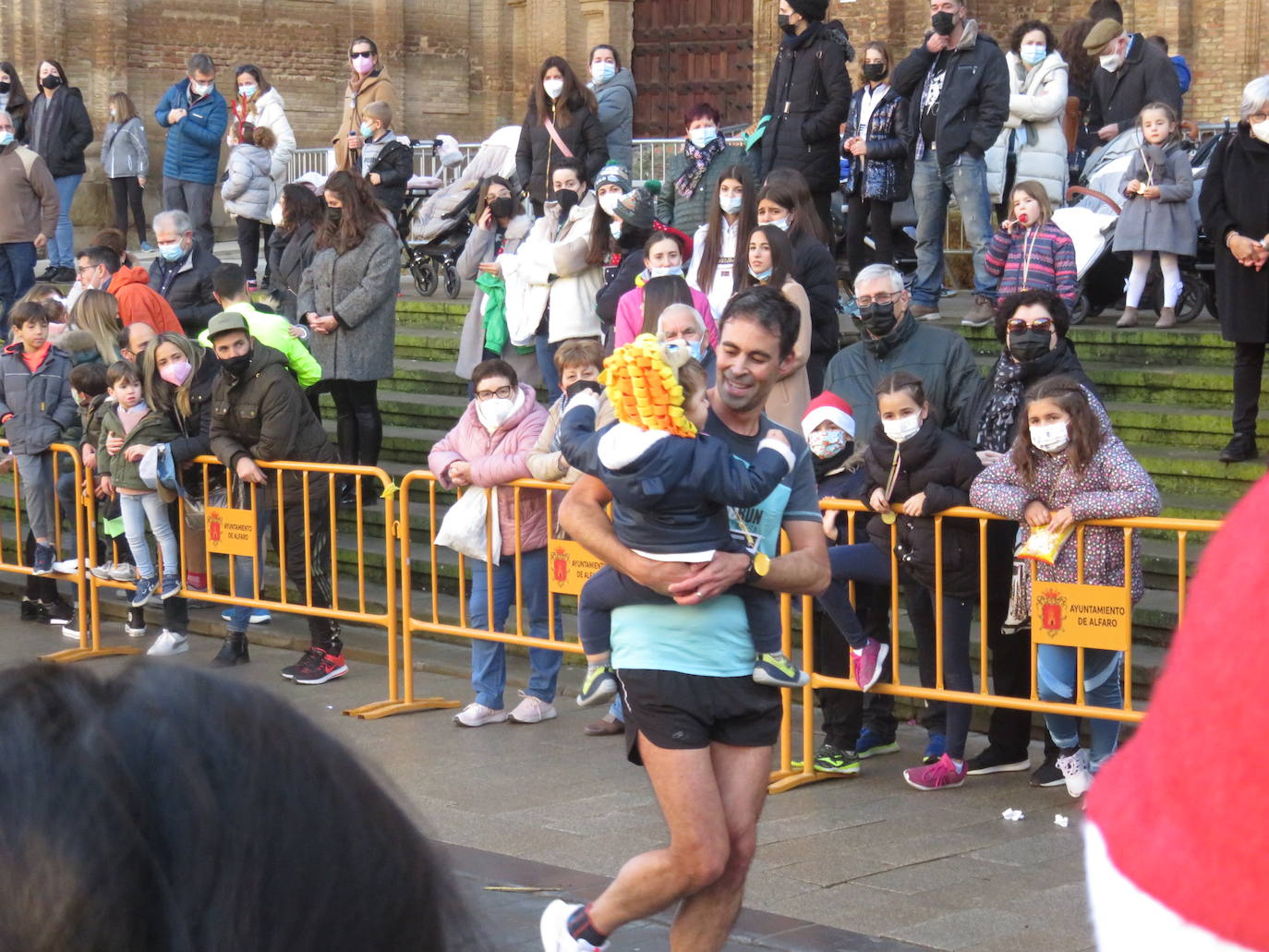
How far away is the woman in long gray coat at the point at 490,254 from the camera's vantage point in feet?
38.3

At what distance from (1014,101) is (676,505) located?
8931 millimetres

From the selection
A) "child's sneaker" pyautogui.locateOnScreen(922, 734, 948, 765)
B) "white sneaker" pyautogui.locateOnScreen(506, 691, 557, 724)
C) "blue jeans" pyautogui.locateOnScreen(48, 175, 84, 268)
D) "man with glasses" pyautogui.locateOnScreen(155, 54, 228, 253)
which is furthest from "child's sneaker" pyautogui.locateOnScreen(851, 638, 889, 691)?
"blue jeans" pyautogui.locateOnScreen(48, 175, 84, 268)

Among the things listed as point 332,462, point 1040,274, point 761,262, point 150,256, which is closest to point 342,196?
point 332,462

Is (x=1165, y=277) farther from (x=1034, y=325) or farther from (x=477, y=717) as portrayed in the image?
(x=477, y=717)

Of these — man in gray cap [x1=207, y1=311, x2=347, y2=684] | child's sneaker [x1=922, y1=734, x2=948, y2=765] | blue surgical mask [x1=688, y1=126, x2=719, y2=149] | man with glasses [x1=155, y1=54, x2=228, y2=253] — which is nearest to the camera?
child's sneaker [x1=922, y1=734, x2=948, y2=765]

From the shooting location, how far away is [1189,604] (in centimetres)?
122

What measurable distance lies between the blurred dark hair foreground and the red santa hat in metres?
6.40

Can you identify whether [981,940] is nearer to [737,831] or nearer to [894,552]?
[737,831]

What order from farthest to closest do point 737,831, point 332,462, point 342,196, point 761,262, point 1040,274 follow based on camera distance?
1. point 342,196
2. point 1040,274
3. point 332,462
4. point 761,262
5. point 737,831

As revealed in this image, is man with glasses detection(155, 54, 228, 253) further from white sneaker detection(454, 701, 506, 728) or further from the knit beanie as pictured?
white sneaker detection(454, 701, 506, 728)

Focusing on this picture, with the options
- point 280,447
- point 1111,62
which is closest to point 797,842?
point 280,447

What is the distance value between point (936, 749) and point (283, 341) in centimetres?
470

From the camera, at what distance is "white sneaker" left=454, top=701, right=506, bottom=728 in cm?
877

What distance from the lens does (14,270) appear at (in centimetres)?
1673
